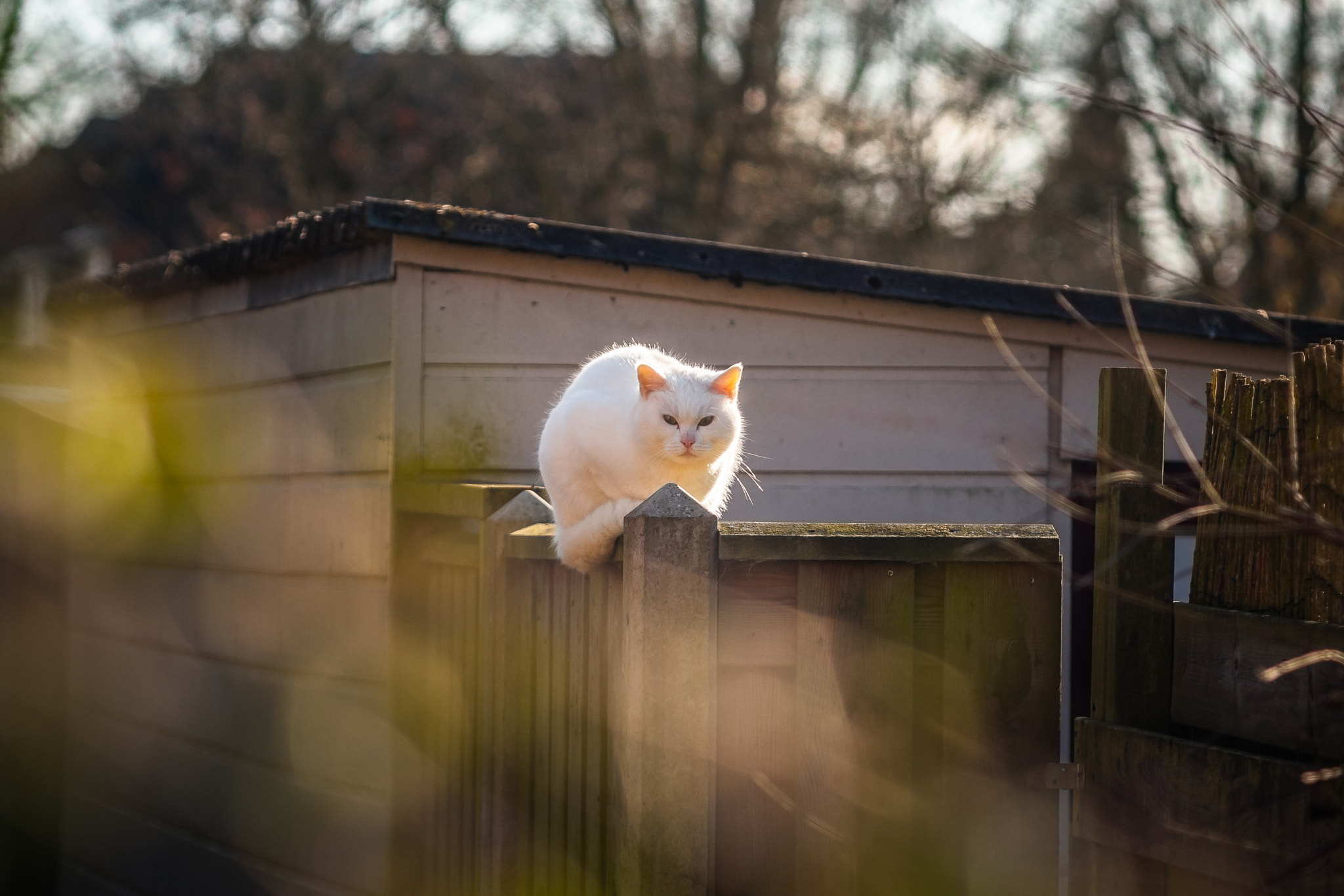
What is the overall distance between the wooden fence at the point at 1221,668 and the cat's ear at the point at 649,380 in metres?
1.21

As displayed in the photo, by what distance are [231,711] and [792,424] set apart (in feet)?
9.13

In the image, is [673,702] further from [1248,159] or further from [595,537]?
[1248,159]

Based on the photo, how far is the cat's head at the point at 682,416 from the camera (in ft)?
10.3

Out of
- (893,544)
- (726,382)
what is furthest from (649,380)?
(893,544)

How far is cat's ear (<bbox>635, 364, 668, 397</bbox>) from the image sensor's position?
124 inches

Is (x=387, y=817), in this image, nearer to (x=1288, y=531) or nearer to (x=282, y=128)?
(x=1288, y=531)

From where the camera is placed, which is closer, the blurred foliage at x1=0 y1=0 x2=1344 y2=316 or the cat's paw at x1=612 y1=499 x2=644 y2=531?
the cat's paw at x1=612 y1=499 x2=644 y2=531

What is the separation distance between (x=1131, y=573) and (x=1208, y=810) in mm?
448

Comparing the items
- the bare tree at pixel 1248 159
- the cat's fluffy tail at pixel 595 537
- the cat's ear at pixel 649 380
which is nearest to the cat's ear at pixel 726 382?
the cat's ear at pixel 649 380

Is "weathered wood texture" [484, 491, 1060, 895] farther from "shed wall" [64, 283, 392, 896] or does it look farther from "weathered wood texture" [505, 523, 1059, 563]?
"shed wall" [64, 283, 392, 896]

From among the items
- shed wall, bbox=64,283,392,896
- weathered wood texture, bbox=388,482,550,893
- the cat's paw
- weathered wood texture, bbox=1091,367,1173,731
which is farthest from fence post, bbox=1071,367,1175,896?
shed wall, bbox=64,283,392,896

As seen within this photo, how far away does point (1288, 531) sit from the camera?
6.20 ft

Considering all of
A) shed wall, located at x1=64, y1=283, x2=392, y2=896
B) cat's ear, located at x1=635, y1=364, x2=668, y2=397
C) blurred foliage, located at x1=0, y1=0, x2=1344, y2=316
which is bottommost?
shed wall, located at x1=64, y1=283, x2=392, y2=896

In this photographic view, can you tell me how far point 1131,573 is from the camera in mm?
2221
